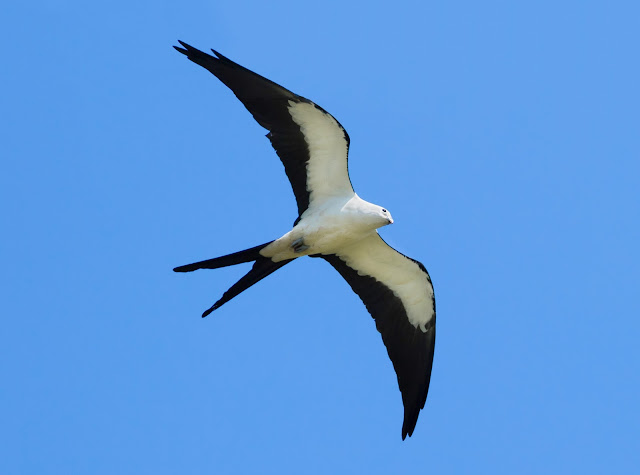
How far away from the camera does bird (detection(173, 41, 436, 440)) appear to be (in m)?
11.4

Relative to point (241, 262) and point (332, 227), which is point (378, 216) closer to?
point (332, 227)

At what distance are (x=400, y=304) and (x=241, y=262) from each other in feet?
7.20

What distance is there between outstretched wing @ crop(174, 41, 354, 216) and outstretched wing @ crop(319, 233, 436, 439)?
864 millimetres

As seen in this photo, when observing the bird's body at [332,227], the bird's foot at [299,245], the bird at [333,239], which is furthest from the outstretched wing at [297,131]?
the bird's foot at [299,245]

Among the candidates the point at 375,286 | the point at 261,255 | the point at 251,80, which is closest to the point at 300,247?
the point at 261,255

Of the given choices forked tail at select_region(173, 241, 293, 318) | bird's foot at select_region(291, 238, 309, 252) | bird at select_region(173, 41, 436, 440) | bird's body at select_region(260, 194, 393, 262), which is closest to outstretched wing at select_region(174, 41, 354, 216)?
bird at select_region(173, 41, 436, 440)

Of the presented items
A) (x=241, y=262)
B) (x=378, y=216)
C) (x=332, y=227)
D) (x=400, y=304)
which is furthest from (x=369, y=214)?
(x=241, y=262)

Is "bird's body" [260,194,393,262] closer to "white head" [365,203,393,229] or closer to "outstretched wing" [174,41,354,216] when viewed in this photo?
"white head" [365,203,393,229]

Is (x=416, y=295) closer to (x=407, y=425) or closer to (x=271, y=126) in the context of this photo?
(x=407, y=425)

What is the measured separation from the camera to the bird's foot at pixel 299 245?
11.8 metres

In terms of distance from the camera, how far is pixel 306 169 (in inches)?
472

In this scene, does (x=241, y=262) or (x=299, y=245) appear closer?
(x=241, y=262)

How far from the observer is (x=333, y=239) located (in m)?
11.9

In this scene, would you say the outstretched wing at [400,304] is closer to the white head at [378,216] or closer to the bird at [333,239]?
the bird at [333,239]
